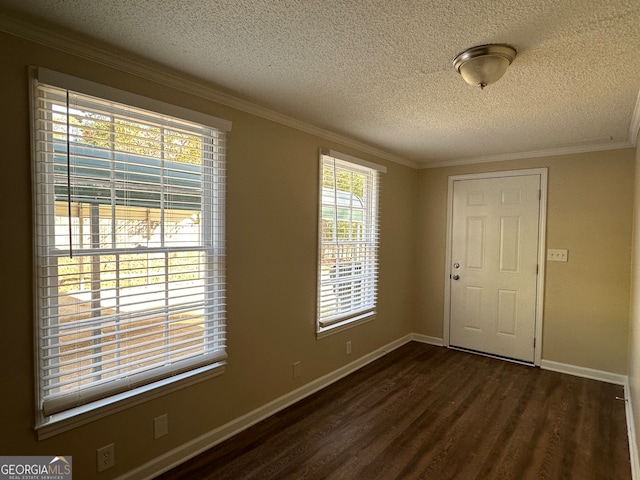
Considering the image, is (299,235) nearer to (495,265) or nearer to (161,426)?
(161,426)

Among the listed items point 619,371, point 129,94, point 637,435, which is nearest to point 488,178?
point 619,371

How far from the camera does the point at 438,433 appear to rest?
255 cm

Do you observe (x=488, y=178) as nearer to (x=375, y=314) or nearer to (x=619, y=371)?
(x=375, y=314)

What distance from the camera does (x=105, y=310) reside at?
185 cm

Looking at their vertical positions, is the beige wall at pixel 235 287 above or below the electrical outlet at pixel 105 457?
above

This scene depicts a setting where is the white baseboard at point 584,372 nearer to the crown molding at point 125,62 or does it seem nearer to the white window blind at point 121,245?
the white window blind at point 121,245

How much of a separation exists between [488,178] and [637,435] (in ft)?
8.92

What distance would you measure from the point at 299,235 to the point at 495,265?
248cm

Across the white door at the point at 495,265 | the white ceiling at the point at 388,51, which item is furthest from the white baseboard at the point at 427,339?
the white ceiling at the point at 388,51

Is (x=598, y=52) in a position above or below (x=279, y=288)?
above

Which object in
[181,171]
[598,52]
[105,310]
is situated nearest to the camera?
[598,52]

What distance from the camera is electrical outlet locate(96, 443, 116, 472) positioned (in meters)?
1.83

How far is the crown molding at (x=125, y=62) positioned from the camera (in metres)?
1.56

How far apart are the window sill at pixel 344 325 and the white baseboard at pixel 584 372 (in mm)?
1897
